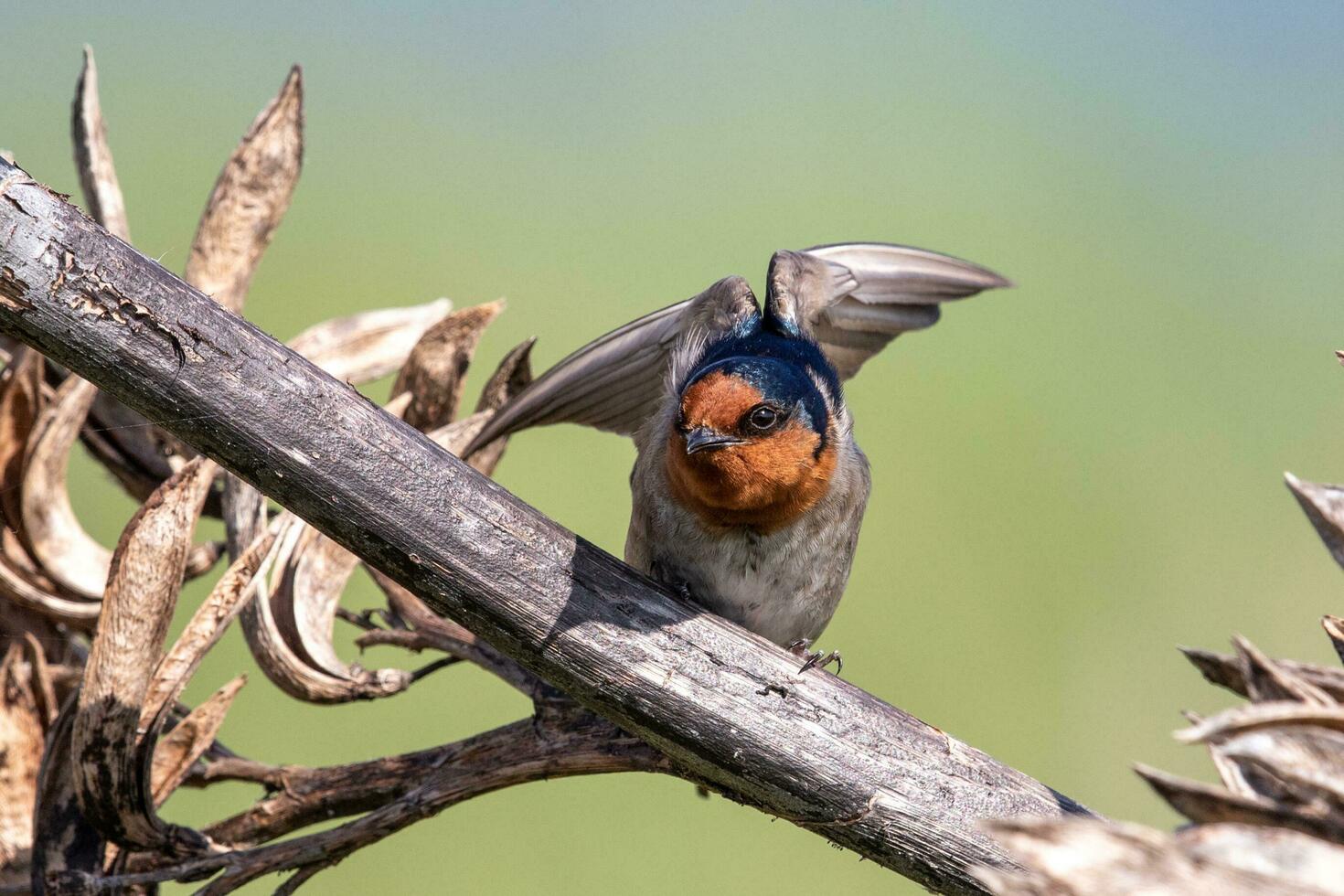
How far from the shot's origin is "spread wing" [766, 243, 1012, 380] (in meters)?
2.66

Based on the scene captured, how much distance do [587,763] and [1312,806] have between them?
1007 millimetres

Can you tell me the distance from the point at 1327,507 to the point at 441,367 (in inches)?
59.3

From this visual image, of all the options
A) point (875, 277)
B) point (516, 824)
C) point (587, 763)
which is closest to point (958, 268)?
point (875, 277)

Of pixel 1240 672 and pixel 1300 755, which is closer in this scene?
pixel 1300 755

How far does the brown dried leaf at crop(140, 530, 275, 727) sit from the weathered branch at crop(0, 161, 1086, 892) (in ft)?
1.59

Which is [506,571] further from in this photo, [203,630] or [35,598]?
[35,598]

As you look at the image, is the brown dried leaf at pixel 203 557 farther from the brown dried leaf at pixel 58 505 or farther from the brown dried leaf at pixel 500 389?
the brown dried leaf at pixel 500 389

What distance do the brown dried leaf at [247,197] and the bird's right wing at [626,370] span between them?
58 cm

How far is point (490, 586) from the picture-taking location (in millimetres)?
1342

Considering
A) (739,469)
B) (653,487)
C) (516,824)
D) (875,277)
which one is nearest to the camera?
(739,469)

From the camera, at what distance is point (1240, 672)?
40.4 inches

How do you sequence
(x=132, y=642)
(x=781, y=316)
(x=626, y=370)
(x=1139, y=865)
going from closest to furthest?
(x=1139, y=865) → (x=132, y=642) → (x=781, y=316) → (x=626, y=370)

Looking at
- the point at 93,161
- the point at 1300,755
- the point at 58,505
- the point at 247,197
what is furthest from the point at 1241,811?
the point at 93,161

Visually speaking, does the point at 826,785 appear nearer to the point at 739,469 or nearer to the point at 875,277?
the point at 739,469
